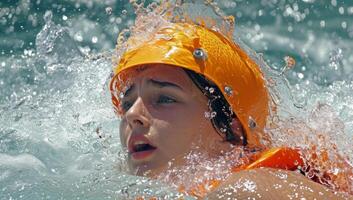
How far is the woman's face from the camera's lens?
10.0 ft

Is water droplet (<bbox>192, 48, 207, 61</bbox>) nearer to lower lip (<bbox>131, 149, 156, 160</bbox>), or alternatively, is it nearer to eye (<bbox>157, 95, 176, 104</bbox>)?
eye (<bbox>157, 95, 176, 104</bbox>)

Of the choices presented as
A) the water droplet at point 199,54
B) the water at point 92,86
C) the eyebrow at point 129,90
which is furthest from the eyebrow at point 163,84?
the water at point 92,86

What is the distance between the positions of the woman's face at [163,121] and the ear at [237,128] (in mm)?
109

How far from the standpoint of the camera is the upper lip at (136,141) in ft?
10.1

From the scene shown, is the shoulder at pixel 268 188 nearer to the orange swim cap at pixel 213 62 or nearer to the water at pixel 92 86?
the water at pixel 92 86

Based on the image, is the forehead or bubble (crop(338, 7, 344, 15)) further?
bubble (crop(338, 7, 344, 15))

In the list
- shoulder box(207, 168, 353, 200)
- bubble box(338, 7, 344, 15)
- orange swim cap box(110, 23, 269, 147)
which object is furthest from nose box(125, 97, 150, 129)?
bubble box(338, 7, 344, 15)

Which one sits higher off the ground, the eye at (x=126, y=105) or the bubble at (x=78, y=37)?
the eye at (x=126, y=105)

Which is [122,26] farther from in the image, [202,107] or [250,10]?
[202,107]

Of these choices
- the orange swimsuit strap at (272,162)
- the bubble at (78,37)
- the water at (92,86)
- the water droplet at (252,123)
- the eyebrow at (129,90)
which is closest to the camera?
the orange swimsuit strap at (272,162)

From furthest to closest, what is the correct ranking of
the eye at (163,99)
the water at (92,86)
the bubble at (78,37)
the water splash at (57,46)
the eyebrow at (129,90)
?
the bubble at (78,37) < the water splash at (57,46) < the water at (92,86) < the eyebrow at (129,90) < the eye at (163,99)

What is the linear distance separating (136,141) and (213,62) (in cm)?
60

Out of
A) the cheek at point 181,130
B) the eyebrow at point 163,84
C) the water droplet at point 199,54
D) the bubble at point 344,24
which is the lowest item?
the bubble at point 344,24

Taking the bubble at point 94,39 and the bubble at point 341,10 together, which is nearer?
the bubble at point 94,39
